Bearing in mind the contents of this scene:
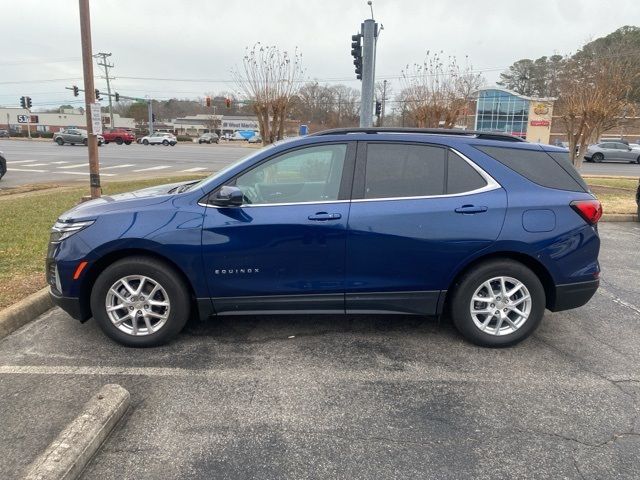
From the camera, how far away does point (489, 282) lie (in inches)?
147

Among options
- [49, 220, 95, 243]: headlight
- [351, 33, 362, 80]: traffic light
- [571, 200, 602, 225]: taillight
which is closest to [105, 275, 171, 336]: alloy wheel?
[49, 220, 95, 243]: headlight

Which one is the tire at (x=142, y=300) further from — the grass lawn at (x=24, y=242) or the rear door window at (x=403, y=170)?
the rear door window at (x=403, y=170)

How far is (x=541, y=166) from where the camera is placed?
383cm

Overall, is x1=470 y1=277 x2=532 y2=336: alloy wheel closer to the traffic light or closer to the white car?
the traffic light

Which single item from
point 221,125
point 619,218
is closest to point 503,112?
point 221,125

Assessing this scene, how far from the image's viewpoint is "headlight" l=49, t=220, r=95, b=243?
12.0 feet

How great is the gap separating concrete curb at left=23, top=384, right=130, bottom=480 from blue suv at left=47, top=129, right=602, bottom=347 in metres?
0.88

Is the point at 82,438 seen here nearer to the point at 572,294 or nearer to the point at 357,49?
the point at 572,294

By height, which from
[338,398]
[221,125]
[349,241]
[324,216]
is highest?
[221,125]

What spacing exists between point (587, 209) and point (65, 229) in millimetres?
4072

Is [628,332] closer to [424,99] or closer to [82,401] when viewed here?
[82,401]

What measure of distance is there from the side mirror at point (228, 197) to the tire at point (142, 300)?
2.11 ft

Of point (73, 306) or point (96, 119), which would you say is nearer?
point (73, 306)

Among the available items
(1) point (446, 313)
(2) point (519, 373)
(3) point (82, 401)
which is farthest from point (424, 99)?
(3) point (82, 401)
